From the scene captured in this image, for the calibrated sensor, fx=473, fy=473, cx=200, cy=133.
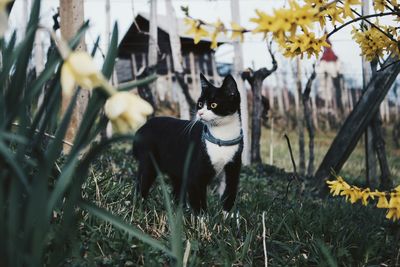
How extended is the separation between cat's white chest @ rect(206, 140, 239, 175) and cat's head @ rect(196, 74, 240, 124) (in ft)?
0.59

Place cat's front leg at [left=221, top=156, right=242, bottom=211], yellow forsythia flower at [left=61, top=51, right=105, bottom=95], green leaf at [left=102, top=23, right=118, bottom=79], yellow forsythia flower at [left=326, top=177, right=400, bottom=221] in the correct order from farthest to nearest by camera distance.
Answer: cat's front leg at [left=221, top=156, right=242, bottom=211] → yellow forsythia flower at [left=326, top=177, right=400, bottom=221] → green leaf at [left=102, top=23, right=118, bottom=79] → yellow forsythia flower at [left=61, top=51, right=105, bottom=95]

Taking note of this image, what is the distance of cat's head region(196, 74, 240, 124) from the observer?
316cm

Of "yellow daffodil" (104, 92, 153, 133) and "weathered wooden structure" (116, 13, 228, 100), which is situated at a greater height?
"weathered wooden structure" (116, 13, 228, 100)

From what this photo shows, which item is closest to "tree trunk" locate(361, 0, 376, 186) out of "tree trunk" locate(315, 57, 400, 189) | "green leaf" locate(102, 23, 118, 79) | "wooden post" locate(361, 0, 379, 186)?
"wooden post" locate(361, 0, 379, 186)

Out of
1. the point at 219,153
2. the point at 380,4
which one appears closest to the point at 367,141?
the point at 219,153

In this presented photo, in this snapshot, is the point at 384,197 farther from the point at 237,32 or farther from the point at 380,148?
the point at 380,148

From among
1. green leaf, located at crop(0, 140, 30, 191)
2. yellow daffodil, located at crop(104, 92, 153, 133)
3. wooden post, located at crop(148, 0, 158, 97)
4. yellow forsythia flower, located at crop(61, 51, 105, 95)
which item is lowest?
green leaf, located at crop(0, 140, 30, 191)

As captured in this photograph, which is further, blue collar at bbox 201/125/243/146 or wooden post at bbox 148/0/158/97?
wooden post at bbox 148/0/158/97

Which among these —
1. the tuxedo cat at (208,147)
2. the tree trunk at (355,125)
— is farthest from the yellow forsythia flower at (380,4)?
the tree trunk at (355,125)

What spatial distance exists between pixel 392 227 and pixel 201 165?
4.40 ft

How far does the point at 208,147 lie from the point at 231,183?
312 mm

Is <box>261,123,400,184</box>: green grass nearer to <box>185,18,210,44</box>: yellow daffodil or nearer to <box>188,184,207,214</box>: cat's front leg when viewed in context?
<box>188,184,207,214</box>: cat's front leg

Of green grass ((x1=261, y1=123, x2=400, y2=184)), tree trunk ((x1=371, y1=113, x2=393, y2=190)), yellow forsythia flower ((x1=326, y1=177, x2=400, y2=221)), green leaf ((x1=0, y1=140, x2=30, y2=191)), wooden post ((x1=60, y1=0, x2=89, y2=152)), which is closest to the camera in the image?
green leaf ((x1=0, y1=140, x2=30, y2=191))

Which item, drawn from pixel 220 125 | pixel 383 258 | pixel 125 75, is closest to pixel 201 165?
pixel 220 125
